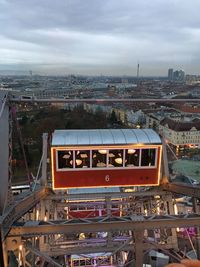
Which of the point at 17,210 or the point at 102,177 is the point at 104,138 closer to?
the point at 102,177

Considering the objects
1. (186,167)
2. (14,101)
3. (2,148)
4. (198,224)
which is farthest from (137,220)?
(186,167)

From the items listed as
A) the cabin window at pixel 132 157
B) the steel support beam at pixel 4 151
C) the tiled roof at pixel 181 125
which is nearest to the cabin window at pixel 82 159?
the cabin window at pixel 132 157

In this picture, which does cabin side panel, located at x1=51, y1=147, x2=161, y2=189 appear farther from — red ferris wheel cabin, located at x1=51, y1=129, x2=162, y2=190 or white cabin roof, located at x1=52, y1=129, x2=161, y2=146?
white cabin roof, located at x1=52, y1=129, x2=161, y2=146

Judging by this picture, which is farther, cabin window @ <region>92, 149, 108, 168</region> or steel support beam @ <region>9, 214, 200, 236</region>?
cabin window @ <region>92, 149, 108, 168</region>

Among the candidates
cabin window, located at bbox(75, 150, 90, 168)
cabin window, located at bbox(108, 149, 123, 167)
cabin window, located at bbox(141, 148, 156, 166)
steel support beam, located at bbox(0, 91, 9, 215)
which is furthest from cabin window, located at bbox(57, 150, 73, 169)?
steel support beam, located at bbox(0, 91, 9, 215)

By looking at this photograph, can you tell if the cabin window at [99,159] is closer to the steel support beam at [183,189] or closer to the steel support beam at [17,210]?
the steel support beam at [17,210]

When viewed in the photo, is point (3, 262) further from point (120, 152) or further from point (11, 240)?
point (120, 152)

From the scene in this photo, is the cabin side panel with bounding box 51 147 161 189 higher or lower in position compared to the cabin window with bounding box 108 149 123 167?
lower

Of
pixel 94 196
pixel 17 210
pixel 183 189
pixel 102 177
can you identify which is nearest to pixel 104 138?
pixel 102 177
